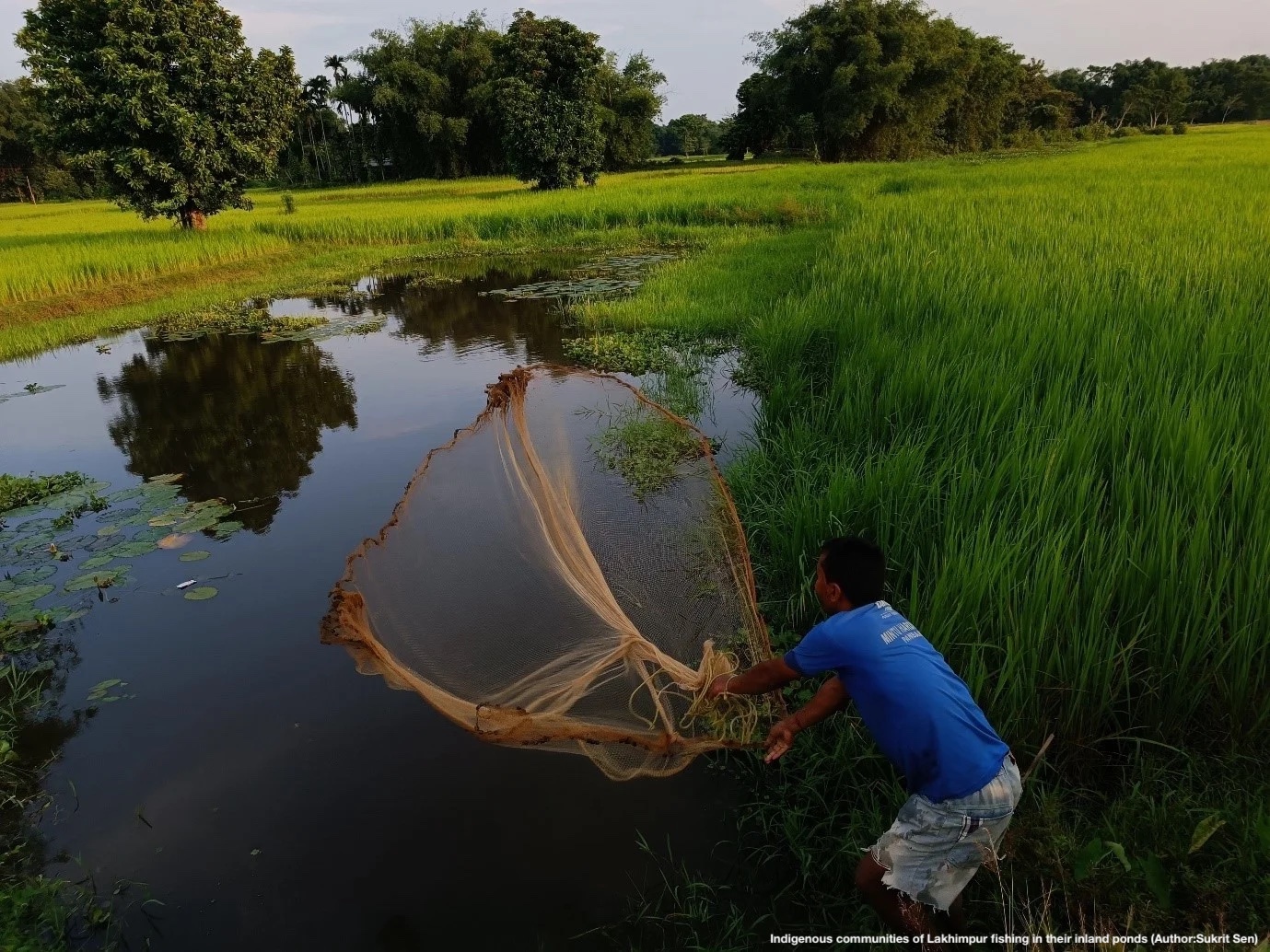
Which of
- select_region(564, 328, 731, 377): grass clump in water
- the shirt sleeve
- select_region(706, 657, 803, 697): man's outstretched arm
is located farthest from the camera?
select_region(564, 328, 731, 377): grass clump in water

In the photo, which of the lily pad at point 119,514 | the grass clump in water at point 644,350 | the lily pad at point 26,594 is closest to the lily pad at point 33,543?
the lily pad at point 119,514

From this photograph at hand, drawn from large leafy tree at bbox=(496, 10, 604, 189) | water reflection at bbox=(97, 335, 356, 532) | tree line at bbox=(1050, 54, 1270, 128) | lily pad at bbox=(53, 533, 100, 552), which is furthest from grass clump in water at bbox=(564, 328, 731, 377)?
tree line at bbox=(1050, 54, 1270, 128)

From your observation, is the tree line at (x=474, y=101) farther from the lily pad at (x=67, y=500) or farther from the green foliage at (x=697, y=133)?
the lily pad at (x=67, y=500)

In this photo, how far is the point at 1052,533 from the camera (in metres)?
2.25

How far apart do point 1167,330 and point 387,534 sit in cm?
415

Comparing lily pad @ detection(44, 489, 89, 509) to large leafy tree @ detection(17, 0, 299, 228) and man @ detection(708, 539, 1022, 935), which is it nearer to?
man @ detection(708, 539, 1022, 935)

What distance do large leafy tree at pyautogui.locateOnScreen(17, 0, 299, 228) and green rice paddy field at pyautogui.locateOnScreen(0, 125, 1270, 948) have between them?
1142 centimetres

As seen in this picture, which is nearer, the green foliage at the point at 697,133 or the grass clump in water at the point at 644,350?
the grass clump in water at the point at 644,350

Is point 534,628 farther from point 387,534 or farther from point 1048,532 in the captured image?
point 1048,532

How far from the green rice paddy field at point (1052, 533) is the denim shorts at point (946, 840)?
0.14 meters

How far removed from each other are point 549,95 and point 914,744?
22540 millimetres

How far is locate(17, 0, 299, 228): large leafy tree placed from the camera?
11555 millimetres

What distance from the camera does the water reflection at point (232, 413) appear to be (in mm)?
4699

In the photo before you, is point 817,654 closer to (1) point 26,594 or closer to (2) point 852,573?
(2) point 852,573
